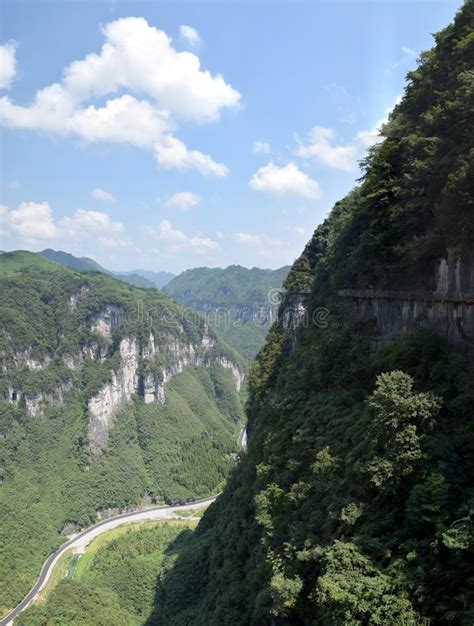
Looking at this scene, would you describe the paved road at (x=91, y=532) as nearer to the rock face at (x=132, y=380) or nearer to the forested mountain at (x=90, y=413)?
the forested mountain at (x=90, y=413)

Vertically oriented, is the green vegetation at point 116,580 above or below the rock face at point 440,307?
below

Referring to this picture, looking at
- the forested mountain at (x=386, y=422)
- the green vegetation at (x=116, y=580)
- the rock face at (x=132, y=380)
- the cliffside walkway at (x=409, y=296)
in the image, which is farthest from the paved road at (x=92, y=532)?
the cliffside walkway at (x=409, y=296)

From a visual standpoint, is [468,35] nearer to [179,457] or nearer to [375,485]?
[375,485]

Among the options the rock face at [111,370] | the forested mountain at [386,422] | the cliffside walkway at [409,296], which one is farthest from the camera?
the rock face at [111,370]

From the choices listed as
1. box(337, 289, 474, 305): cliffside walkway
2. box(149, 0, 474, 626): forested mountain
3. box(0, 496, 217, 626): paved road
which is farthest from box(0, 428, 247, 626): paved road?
box(337, 289, 474, 305): cliffside walkway

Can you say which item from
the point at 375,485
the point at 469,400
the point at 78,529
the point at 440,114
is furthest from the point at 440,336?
the point at 78,529

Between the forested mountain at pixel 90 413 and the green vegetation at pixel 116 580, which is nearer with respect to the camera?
the green vegetation at pixel 116 580
